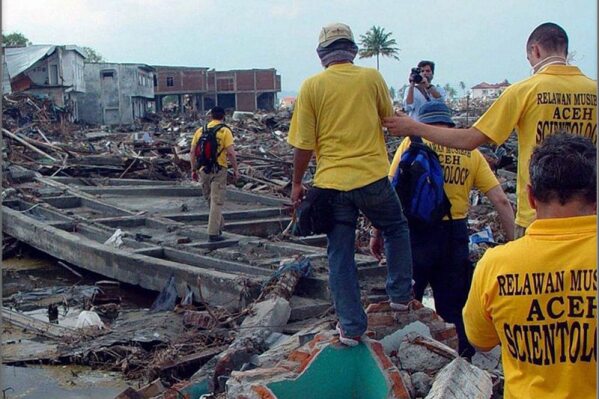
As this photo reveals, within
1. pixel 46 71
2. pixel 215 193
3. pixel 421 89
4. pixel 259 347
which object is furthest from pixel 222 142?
pixel 46 71

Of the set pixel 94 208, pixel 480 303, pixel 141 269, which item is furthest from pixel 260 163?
pixel 480 303

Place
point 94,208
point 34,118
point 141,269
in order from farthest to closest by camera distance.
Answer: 1. point 34,118
2. point 94,208
3. point 141,269

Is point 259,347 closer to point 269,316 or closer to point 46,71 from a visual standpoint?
point 269,316

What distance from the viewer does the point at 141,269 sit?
9.78 meters

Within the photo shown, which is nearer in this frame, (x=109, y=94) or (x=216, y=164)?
(x=216, y=164)

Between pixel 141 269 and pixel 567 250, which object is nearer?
pixel 567 250

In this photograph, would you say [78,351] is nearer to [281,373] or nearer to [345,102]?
[281,373]

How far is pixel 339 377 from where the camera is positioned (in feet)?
15.6

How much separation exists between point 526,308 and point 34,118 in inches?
1283

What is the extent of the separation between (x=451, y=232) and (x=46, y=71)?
4835 centimetres

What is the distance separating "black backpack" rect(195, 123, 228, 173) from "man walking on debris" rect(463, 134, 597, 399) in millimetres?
8225

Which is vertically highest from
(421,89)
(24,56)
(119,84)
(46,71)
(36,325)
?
(24,56)

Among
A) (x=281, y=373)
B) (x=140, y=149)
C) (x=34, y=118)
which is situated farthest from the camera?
(x=34, y=118)

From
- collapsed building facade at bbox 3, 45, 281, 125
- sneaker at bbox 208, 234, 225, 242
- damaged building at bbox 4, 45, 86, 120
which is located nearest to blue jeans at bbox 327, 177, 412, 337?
sneaker at bbox 208, 234, 225, 242
